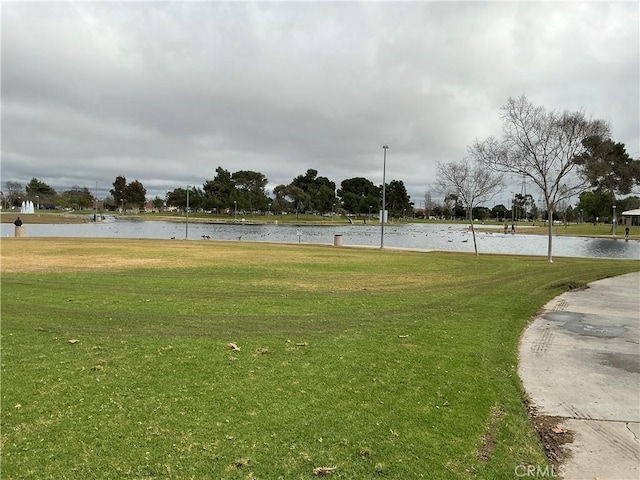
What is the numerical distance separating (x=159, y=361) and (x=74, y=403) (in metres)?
1.42

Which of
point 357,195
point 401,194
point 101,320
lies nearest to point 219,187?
point 357,195

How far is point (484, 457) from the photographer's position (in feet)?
12.7

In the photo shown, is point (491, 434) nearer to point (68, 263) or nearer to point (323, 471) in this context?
point (323, 471)

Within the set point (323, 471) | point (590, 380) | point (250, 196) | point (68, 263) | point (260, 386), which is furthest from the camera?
point (250, 196)

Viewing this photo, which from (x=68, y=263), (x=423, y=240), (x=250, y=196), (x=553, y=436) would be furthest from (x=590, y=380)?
(x=250, y=196)

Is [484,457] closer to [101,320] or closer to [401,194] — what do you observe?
[101,320]

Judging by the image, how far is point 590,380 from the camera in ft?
19.2

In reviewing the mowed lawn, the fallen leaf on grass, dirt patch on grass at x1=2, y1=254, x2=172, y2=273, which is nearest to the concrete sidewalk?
the mowed lawn

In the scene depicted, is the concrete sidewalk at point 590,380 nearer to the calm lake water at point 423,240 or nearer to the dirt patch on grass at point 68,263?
the dirt patch on grass at point 68,263

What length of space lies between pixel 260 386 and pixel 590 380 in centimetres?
420

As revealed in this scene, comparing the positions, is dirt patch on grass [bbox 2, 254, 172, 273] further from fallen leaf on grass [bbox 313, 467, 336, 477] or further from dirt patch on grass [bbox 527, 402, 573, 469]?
dirt patch on grass [bbox 527, 402, 573, 469]

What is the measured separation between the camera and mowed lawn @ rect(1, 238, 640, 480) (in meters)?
3.74

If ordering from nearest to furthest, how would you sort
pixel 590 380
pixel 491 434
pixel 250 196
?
1. pixel 491 434
2. pixel 590 380
3. pixel 250 196

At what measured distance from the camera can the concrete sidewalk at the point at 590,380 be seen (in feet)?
13.0
